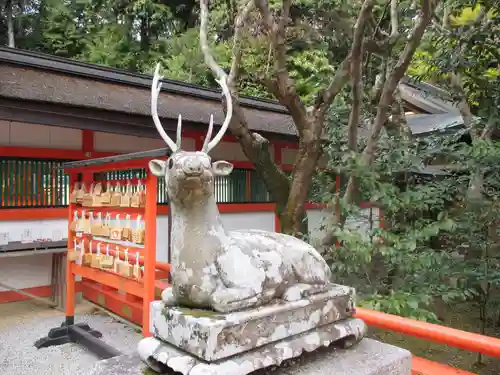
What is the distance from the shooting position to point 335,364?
1965mm

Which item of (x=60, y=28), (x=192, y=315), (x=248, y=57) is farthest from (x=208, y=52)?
(x=60, y=28)

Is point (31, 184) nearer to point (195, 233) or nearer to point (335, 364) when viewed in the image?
point (195, 233)

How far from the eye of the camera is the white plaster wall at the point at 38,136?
516cm

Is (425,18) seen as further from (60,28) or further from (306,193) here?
(60,28)

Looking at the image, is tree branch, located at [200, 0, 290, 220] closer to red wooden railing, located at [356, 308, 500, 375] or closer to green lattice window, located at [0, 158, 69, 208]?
green lattice window, located at [0, 158, 69, 208]

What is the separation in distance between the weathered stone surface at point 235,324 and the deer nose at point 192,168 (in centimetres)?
58

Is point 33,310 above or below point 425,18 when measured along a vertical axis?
below

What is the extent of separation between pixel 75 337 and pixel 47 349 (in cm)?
27

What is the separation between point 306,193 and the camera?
16.5 ft

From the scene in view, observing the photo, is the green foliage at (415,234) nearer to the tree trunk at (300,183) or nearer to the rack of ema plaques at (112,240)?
the tree trunk at (300,183)

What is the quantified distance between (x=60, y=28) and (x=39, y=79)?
12418 mm

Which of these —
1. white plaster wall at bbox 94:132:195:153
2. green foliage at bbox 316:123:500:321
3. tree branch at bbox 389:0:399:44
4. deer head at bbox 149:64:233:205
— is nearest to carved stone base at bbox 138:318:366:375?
deer head at bbox 149:64:233:205

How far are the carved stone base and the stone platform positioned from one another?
0.22 ft

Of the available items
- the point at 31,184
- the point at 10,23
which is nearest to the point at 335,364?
the point at 31,184
